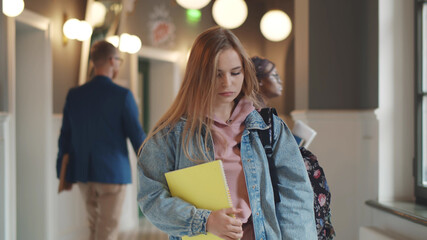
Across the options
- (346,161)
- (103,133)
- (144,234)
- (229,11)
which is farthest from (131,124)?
(229,11)

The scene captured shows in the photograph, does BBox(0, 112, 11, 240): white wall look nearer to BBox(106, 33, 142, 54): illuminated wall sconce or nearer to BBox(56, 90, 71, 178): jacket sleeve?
BBox(56, 90, 71, 178): jacket sleeve

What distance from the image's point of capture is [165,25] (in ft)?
17.6

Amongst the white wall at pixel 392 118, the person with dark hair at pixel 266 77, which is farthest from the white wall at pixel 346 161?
the person with dark hair at pixel 266 77

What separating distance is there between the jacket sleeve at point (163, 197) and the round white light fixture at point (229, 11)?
3408mm

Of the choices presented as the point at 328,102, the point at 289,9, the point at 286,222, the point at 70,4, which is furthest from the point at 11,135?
the point at 289,9

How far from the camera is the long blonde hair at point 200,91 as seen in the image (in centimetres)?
137

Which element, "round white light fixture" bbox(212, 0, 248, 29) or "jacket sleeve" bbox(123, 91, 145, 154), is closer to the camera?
"jacket sleeve" bbox(123, 91, 145, 154)

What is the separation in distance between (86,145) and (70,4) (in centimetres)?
188

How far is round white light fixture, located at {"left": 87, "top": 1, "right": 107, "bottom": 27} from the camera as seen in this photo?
4.29 m

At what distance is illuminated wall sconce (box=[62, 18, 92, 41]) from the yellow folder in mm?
3057

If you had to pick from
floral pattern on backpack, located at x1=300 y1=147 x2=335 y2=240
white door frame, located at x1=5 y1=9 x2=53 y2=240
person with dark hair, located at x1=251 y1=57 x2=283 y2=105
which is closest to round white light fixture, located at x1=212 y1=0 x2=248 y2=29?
white door frame, located at x1=5 y1=9 x2=53 y2=240

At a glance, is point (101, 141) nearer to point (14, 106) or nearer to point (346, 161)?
point (14, 106)

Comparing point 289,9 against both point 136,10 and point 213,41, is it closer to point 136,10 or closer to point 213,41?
point 136,10

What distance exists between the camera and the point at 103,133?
110 inches
